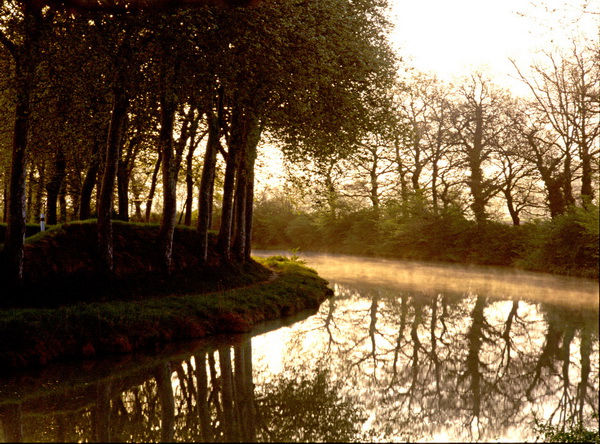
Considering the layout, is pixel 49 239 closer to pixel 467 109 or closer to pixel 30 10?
pixel 30 10

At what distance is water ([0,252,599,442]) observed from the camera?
8.38 meters

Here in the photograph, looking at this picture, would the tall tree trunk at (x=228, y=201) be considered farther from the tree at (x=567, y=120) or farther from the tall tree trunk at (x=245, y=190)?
the tree at (x=567, y=120)

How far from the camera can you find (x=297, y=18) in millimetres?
15383

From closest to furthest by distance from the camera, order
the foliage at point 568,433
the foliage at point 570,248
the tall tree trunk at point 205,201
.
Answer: the foliage at point 568,433, the foliage at point 570,248, the tall tree trunk at point 205,201

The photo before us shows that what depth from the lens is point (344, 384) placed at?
11281 millimetres

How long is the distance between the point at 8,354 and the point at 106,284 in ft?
15.9

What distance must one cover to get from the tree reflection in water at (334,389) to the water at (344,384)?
3 cm

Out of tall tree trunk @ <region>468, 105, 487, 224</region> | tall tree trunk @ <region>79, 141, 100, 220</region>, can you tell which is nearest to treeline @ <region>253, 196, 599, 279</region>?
tall tree trunk @ <region>468, 105, 487, 224</region>

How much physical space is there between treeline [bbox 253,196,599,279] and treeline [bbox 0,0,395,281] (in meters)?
7.89

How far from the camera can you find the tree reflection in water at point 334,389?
833 cm

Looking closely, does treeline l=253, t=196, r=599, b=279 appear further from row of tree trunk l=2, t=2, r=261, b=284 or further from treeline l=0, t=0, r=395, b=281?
treeline l=0, t=0, r=395, b=281

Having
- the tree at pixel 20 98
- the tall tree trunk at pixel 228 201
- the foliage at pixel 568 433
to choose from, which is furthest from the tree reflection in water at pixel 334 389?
the tall tree trunk at pixel 228 201

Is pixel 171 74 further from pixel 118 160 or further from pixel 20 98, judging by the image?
pixel 118 160

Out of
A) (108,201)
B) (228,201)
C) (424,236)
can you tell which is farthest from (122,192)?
(424,236)
